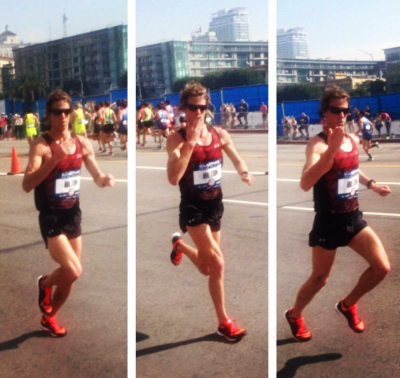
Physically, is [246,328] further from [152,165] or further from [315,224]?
[152,165]

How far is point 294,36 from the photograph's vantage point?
10.6ft

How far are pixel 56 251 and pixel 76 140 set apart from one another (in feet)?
1.97

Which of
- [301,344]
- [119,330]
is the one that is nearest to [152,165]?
[119,330]

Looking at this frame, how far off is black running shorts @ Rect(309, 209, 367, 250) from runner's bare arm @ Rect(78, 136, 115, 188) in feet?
3.71

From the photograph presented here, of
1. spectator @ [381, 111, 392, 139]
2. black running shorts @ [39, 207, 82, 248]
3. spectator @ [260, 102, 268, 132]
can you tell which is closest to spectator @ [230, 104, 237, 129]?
spectator @ [260, 102, 268, 132]

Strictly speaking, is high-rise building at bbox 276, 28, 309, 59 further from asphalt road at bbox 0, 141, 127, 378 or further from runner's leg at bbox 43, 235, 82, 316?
runner's leg at bbox 43, 235, 82, 316

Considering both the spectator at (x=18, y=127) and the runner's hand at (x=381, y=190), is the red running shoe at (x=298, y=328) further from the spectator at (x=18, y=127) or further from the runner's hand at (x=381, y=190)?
the spectator at (x=18, y=127)

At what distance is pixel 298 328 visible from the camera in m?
3.14

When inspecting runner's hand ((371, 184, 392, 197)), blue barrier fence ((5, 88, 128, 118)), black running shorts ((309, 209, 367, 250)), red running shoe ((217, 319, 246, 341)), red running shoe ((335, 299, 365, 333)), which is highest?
blue barrier fence ((5, 88, 128, 118))

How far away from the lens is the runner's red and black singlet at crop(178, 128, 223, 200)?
313 centimetres

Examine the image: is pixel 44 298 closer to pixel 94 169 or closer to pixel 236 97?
pixel 94 169

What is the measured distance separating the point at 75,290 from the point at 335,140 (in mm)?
1592

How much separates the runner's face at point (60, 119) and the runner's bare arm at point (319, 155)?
50.0 inches

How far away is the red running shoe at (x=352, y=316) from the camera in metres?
3.06
